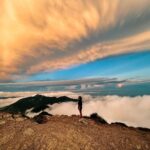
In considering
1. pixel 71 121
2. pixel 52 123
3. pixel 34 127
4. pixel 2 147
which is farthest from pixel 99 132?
pixel 2 147

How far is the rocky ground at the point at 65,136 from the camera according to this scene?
60250 mm

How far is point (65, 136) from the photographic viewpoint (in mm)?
62312

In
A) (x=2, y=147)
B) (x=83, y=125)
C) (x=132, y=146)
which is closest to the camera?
(x=2, y=147)

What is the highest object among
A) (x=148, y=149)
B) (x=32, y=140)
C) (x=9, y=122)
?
(x=9, y=122)

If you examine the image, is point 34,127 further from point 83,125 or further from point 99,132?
point 99,132

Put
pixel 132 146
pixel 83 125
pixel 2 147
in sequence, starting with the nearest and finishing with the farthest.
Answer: pixel 2 147 → pixel 132 146 → pixel 83 125

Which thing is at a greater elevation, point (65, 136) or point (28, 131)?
point (28, 131)

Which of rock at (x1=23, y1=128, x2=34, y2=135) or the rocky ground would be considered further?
rock at (x1=23, y1=128, x2=34, y2=135)

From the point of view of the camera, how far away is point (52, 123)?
6856cm

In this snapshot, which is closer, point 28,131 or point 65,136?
point 65,136

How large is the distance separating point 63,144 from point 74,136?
417cm

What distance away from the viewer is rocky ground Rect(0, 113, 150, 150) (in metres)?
60.2

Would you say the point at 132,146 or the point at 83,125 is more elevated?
the point at 83,125

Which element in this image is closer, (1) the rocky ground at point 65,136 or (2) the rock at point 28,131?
(1) the rocky ground at point 65,136
